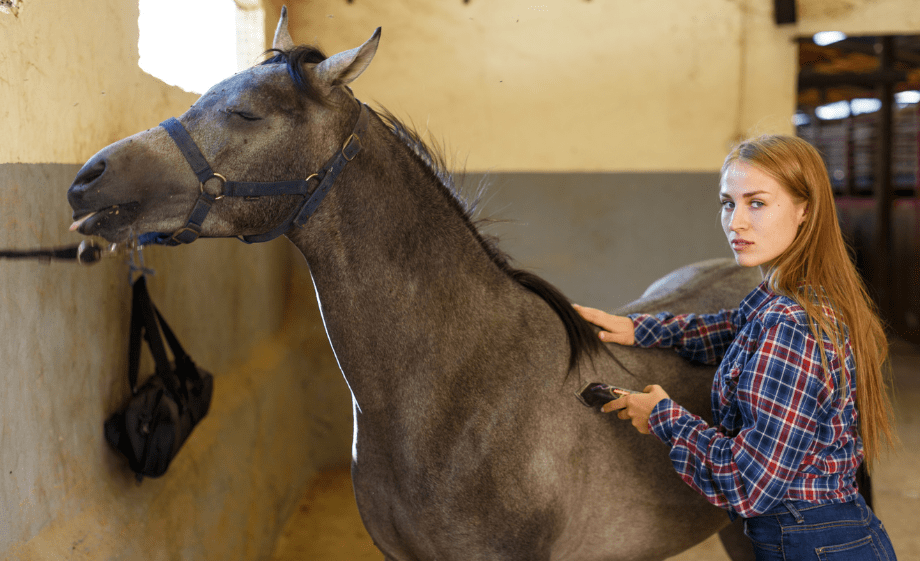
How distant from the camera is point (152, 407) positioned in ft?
5.69

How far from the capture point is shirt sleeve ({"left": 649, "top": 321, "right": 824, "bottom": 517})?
44.1 inches

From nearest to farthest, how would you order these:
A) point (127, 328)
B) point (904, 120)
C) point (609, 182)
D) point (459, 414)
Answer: point (459, 414) < point (127, 328) < point (609, 182) < point (904, 120)

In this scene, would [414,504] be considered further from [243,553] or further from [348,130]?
[243,553]

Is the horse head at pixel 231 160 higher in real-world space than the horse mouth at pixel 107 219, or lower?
higher

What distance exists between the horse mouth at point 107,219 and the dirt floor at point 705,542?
2092 millimetres

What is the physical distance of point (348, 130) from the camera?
4.09 ft

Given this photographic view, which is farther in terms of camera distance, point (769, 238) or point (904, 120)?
point (904, 120)

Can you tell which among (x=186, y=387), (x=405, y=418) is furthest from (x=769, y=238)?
(x=186, y=387)

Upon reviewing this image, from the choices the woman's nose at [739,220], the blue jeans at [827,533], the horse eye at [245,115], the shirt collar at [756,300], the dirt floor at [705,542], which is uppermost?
the horse eye at [245,115]

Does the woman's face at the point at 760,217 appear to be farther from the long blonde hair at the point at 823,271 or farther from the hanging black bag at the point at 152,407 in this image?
the hanging black bag at the point at 152,407

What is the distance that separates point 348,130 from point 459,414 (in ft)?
2.00

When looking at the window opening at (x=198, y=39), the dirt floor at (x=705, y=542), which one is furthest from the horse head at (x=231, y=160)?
the dirt floor at (x=705, y=542)

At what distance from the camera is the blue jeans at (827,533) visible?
3.91 ft

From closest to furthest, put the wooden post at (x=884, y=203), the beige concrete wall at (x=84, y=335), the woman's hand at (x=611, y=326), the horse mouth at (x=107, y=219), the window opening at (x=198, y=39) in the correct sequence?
the horse mouth at (x=107, y=219)
the beige concrete wall at (x=84, y=335)
the woman's hand at (x=611, y=326)
the window opening at (x=198, y=39)
the wooden post at (x=884, y=203)
